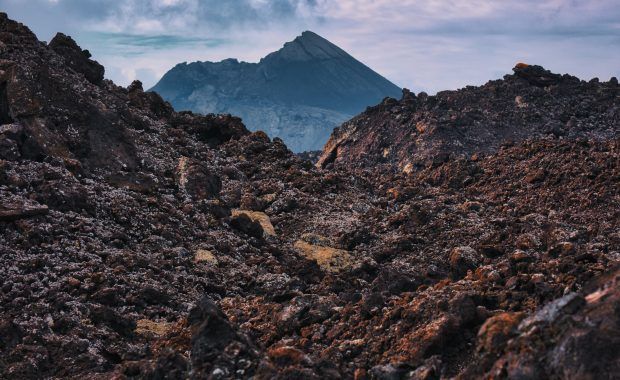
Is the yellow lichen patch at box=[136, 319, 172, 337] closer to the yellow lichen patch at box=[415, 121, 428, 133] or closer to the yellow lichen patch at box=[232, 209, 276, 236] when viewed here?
the yellow lichen patch at box=[232, 209, 276, 236]

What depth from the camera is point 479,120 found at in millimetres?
53375

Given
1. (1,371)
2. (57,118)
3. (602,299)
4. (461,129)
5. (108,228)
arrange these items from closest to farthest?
(602,299)
(1,371)
(108,228)
(57,118)
(461,129)

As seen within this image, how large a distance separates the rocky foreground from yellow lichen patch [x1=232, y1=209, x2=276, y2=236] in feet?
0.37

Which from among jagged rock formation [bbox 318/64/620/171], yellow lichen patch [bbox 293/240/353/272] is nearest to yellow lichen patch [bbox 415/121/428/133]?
jagged rock formation [bbox 318/64/620/171]

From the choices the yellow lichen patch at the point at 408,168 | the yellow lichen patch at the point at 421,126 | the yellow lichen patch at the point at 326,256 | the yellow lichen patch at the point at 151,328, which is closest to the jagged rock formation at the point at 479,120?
the yellow lichen patch at the point at 421,126

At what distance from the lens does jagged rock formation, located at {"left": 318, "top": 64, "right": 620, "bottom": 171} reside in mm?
49250

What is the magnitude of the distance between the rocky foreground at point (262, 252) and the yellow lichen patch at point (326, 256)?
0.07m

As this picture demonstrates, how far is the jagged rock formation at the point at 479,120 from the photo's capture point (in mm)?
49250

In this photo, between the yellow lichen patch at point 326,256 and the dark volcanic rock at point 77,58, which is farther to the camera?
the dark volcanic rock at point 77,58

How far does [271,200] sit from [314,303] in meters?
13.1

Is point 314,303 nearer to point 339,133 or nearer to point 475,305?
point 475,305

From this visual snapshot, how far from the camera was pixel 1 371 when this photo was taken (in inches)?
514

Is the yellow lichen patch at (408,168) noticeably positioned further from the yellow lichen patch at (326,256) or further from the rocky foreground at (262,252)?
the yellow lichen patch at (326,256)

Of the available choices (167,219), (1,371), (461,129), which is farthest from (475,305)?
(461,129)
